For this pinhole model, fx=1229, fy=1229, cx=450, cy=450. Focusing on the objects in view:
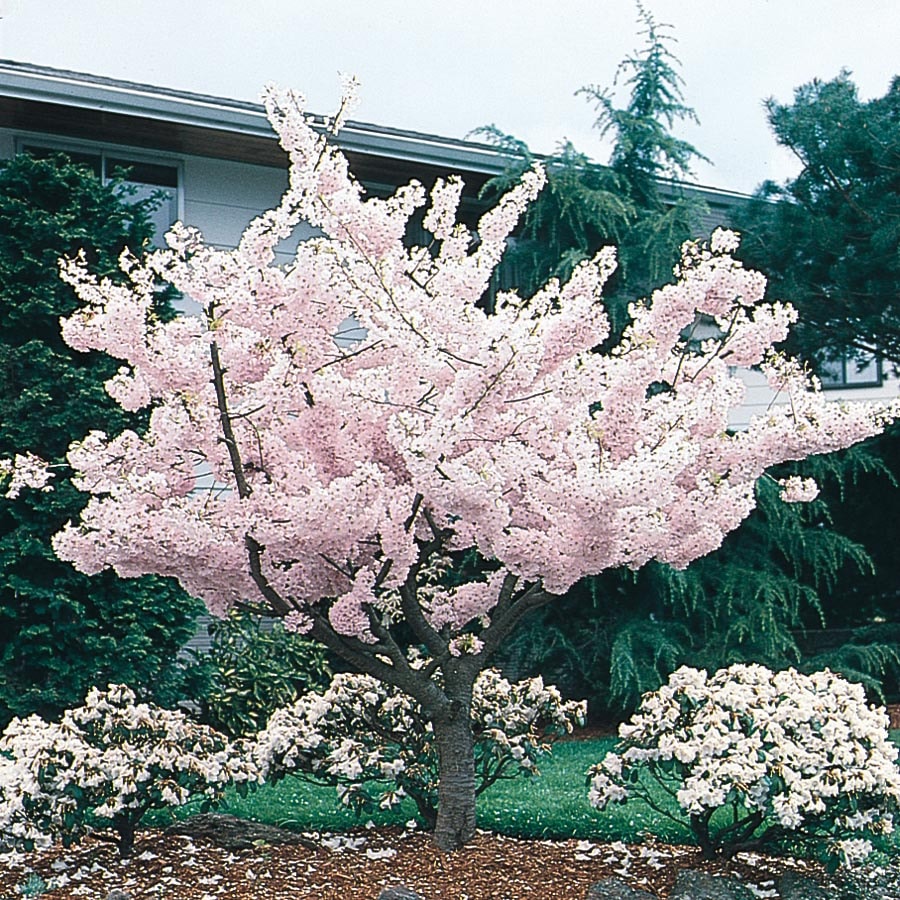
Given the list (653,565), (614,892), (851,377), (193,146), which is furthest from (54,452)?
(851,377)

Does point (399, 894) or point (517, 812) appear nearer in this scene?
point (399, 894)

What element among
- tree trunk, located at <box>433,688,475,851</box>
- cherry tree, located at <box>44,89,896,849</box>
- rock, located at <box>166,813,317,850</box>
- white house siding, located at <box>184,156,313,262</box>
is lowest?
rock, located at <box>166,813,317,850</box>

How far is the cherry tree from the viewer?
404 centimetres

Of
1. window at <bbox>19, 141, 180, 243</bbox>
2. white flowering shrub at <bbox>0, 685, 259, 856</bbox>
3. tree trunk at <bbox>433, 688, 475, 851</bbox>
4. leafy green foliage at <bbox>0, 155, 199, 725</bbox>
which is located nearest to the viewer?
white flowering shrub at <bbox>0, 685, 259, 856</bbox>

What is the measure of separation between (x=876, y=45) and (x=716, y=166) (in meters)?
2.27

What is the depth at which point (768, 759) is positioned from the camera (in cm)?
436

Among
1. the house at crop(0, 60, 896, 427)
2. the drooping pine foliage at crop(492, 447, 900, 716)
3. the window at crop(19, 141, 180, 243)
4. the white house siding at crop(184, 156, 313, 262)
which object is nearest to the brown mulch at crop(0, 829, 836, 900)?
the drooping pine foliage at crop(492, 447, 900, 716)

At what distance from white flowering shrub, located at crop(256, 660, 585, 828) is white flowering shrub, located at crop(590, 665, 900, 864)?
588mm

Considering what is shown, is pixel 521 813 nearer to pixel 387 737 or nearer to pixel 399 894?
pixel 387 737

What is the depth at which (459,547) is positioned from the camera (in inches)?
190

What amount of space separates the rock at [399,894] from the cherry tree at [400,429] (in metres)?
0.62

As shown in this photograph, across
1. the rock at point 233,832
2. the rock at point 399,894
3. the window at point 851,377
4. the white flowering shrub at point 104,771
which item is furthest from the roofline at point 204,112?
the rock at point 399,894

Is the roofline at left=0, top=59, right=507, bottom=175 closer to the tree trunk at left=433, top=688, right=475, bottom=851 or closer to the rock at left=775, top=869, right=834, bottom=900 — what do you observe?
the tree trunk at left=433, top=688, right=475, bottom=851

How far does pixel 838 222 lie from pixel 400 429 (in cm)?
555
